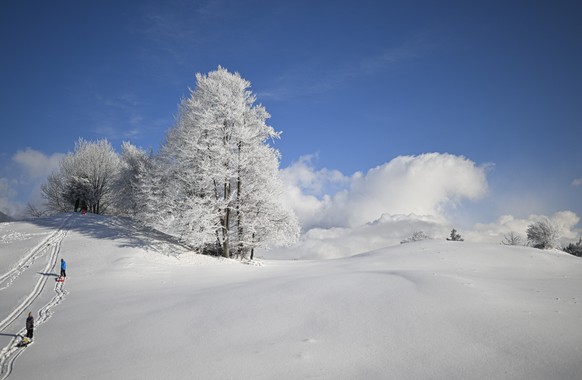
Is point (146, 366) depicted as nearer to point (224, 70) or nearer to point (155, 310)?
point (155, 310)

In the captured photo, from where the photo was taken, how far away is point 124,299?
13070 millimetres

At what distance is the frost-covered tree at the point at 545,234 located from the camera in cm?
5219

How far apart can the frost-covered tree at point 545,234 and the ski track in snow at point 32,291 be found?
65.7 m

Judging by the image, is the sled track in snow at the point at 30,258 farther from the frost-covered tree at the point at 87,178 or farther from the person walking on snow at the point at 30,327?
the frost-covered tree at the point at 87,178

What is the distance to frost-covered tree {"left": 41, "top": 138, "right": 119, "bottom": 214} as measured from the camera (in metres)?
45.3

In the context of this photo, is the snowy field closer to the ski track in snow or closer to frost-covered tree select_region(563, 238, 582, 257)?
the ski track in snow

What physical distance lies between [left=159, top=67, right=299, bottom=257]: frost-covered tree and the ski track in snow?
730 cm

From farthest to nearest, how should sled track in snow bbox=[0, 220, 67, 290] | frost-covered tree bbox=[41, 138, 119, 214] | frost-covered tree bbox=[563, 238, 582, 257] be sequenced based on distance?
frost-covered tree bbox=[563, 238, 582, 257], frost-covered tree bbox=[41, 138, 119, 214], sled track in snow bbox=[0, 220, 67, 290]

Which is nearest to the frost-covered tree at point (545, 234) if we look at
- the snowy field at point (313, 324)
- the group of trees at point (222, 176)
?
the snowy field at point (313, 324)

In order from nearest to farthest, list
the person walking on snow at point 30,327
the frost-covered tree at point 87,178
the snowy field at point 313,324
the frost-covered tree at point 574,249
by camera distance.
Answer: the snowy field at point 313,324 → the person walking on snow at point 30,327 → the frost-covered tree at point 87,178 → the frost-covered tree at point 574,249

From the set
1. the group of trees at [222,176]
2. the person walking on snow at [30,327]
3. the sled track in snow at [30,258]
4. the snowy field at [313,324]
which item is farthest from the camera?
the group of trees at [222,176]

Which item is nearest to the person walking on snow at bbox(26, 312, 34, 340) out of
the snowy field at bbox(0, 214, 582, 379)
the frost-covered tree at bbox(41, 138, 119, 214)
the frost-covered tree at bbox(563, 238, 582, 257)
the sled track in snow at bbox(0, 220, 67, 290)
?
the snowy field at bbox(0, 214, 582, 379)

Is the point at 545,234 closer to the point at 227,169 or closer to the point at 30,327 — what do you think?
the point at 227,169

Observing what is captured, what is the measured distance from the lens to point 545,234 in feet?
173
